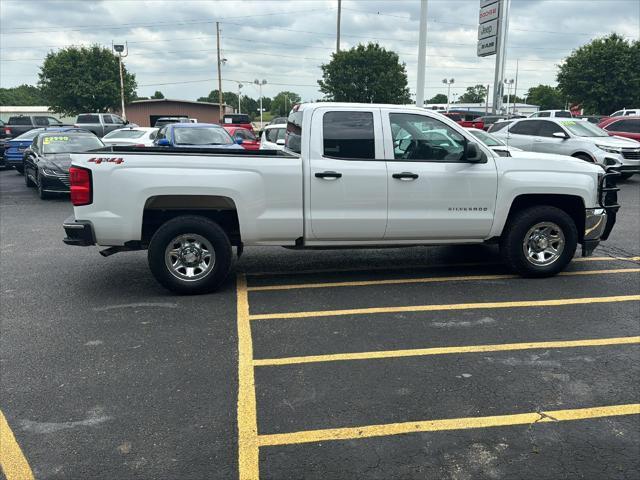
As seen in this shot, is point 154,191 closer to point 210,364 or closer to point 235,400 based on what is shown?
point 210,364

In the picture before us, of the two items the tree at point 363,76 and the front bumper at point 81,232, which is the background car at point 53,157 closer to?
the front bumper at point 81,232

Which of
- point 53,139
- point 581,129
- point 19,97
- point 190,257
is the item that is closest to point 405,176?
point 190,257

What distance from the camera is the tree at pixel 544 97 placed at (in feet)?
360

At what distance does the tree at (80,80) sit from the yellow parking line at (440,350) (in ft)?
156

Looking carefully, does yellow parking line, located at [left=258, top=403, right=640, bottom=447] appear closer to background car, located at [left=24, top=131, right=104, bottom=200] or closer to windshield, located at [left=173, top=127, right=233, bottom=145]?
background car, located at [left=24, top=131, right=104, bottom=200]

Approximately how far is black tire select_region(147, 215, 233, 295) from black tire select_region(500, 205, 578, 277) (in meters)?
3.18

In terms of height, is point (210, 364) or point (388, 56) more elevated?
point (388, 56)

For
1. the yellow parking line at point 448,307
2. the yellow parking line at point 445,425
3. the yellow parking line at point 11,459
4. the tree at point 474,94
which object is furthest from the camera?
the tree at point 474,94

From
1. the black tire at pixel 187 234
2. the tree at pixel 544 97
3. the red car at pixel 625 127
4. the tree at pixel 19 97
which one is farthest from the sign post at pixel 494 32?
the tree at pixel 19 97

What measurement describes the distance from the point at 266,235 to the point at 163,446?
117 inches

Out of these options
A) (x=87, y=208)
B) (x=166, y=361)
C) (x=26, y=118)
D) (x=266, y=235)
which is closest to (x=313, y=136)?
(x=266, y=235)

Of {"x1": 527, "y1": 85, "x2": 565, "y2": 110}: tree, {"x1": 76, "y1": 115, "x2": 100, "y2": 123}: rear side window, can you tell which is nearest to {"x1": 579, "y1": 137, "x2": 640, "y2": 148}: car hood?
{"x1": 76, "y1": 115, "x2": 100, "y2": 123}: rear side window

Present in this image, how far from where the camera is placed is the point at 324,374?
4.15 m

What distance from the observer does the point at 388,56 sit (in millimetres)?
45781
